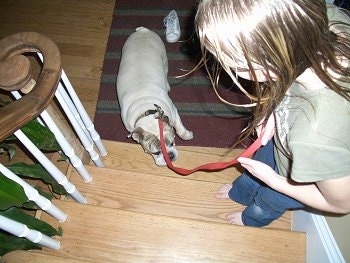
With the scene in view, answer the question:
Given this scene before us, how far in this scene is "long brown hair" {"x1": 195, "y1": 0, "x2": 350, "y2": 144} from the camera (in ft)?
2.30

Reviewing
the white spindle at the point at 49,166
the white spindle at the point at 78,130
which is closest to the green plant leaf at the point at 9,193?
the white spindle at the point at 49,166

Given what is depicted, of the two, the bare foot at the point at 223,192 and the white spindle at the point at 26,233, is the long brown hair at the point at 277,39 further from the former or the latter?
the bare foot at the point at 223,192

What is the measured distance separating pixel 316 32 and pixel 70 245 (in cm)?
147

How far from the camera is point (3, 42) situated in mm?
1104

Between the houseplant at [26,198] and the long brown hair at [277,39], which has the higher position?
the long brown hair at [277,39]

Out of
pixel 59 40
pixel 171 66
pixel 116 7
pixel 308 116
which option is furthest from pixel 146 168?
pixel 116 7

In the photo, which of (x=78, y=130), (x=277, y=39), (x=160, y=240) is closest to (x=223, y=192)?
(x=160, y=240)

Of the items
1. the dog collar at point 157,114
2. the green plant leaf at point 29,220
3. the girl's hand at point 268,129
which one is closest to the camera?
the girl's hand at point 268,129

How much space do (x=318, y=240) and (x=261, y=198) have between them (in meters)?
0.33

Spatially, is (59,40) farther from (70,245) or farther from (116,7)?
(70,245)

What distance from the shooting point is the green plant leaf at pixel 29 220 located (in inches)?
48.7

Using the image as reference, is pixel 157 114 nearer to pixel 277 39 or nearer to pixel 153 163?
pixel 153 163

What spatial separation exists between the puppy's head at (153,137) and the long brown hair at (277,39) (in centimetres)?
127

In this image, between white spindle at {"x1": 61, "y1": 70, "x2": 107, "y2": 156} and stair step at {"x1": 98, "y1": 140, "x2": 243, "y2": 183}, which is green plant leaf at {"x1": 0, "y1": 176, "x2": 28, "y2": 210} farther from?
stair step at {"x1": 98, "y1": 140, "x2": 243, "y2": 183}
